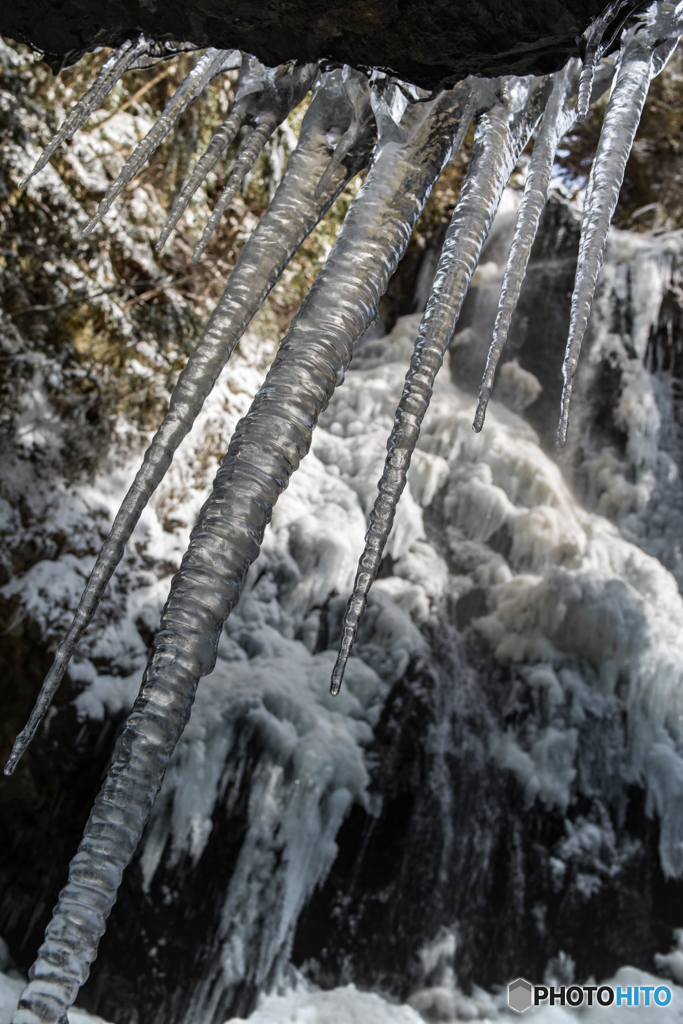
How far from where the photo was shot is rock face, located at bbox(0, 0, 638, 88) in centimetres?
125

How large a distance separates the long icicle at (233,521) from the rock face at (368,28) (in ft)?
0.46

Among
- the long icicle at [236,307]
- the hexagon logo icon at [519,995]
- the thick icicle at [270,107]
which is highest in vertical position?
the thick icicle at [270,107]

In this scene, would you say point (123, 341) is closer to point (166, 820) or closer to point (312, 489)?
point (312, 489)

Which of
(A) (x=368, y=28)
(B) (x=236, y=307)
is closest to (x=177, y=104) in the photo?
(A) (x=368, y=28)

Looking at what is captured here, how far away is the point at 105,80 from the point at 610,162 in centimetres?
131

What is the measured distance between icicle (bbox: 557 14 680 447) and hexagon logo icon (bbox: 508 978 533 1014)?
4379mm

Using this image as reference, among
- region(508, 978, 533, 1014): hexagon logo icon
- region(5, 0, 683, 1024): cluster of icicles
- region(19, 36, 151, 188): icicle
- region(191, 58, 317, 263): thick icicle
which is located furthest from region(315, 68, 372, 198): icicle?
region(508, 978, 533, 1014): hexagon logo icon

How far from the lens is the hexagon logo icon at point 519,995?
13.7 feet

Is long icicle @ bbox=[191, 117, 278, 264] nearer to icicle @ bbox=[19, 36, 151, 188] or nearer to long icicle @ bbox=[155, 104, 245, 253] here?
long icicle @ bbox=[155, 104, 245, 253]

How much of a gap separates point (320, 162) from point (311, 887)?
4196 millimetres

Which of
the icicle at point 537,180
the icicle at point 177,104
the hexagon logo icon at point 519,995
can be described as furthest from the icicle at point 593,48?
the hexagon logo icon at point 519,995

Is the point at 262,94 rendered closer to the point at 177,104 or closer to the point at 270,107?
the point at 270,107

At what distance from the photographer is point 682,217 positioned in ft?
30.7

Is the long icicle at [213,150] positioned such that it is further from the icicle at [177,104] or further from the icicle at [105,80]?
the icicle at [105,80]
